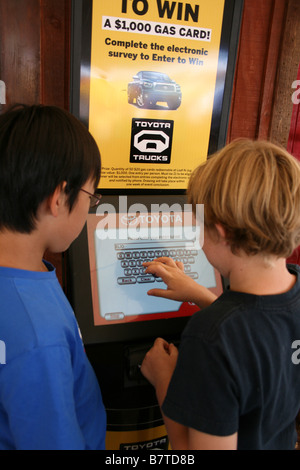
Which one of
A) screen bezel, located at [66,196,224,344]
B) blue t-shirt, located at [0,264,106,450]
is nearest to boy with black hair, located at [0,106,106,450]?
blue t-shirt, located at [0,264,106,450]

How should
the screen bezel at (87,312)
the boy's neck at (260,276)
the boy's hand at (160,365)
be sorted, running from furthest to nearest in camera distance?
the screen bezel at (87,312) → the boy's hand at (160,365) → the boy's neck at (260,276)

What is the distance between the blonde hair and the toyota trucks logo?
1.56 feet

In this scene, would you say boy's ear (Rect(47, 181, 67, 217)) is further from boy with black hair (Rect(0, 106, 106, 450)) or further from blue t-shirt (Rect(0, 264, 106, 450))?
blue t-shirt (Rect(0, 264, 106, 450))

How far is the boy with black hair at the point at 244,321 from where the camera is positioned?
76cm

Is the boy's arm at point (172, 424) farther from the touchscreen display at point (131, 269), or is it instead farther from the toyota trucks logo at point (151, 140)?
the toyota trucks logo at point (151, 140)

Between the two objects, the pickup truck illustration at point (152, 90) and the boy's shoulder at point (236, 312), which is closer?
the boy's shoulder at point (236, 312)

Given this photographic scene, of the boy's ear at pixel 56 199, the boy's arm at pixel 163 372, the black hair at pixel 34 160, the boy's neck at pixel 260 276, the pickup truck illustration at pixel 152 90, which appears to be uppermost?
the pickup truck illustration at pixel 152 90

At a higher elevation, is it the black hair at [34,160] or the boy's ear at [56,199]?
the black hair at [34,160]

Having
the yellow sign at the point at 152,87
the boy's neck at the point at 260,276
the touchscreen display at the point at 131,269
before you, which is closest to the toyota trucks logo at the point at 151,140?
the yellow sign at the point at 152,87

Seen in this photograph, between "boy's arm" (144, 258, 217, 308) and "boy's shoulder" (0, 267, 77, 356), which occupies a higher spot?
"boy's shoulder" (0, 267, 77, 356)

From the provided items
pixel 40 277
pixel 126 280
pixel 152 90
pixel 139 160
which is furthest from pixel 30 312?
pixel 152 90

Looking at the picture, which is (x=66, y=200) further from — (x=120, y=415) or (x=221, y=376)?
(x=120, y=415)

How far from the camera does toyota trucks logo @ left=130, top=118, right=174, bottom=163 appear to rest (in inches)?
49.9

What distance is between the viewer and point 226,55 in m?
1.30
